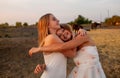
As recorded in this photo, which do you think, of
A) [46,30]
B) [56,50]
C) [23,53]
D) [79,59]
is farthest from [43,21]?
[23,53]

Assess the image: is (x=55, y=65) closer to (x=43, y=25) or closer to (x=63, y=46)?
(x=63, y=46)

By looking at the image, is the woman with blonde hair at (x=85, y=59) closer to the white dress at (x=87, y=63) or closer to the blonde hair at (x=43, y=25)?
the white dress at (x=87, y=63)

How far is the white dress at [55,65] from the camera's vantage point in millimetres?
3602

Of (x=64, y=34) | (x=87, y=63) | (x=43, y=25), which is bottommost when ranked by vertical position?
(x=87, y=63)

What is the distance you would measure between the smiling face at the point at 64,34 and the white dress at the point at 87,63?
0.20 meters

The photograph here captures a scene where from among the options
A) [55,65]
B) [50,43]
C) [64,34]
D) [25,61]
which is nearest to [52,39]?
[50,43]

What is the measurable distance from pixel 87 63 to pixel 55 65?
1.18 ft

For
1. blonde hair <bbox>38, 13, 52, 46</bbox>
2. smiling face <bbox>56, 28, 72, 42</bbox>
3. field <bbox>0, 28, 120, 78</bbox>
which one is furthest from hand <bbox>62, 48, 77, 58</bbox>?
field <bbox>0, 28, 120, 78</bbox>

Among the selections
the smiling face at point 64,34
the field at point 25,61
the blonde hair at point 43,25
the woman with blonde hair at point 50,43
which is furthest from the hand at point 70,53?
the field at point 25,61

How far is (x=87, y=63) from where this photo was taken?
3.68m

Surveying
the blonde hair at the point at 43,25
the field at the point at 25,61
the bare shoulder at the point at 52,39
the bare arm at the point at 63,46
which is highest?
the blonde hair at the point at 43,25

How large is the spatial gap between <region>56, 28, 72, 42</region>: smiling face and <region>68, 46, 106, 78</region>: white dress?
0.67 ft

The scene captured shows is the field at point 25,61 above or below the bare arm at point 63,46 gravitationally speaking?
below

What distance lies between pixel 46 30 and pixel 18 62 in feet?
25.8
